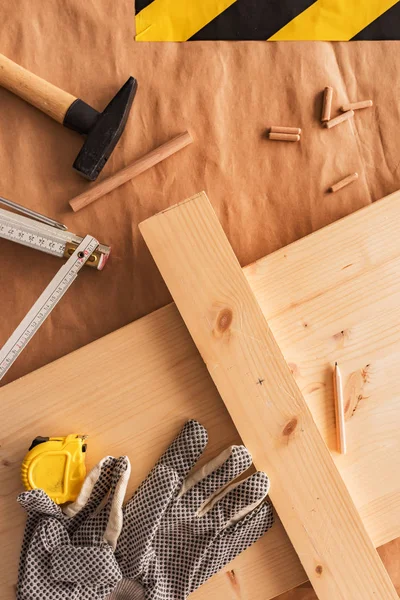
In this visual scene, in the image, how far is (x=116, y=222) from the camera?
138cm

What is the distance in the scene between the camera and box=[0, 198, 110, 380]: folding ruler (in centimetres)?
131

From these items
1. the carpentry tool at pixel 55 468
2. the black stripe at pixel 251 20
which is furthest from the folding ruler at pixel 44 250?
the black stripe at pixel 251 20

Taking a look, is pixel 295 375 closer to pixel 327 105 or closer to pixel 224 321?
pixel 224 321

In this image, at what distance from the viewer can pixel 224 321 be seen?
3.90 ft

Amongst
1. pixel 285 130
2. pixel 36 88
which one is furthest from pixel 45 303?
pixel 285 130

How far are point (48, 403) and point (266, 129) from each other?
86 cm

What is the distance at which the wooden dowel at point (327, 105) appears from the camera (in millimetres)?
1383

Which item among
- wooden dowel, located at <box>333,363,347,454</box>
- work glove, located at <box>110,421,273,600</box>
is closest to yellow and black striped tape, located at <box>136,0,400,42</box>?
wooden dowel, located at <box>333,363,347,454</box>

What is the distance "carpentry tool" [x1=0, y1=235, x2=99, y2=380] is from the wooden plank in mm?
207

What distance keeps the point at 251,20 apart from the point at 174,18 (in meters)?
0.20

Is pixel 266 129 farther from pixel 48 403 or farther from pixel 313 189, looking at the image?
pixel 48 403

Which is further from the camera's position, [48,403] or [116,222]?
[116,222]

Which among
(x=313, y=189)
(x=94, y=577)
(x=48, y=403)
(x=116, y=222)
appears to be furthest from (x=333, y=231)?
(x=94, y=577)

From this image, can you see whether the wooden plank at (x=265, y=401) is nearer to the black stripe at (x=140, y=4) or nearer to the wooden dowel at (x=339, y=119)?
the wooden dowel at (x=339, y=119)
